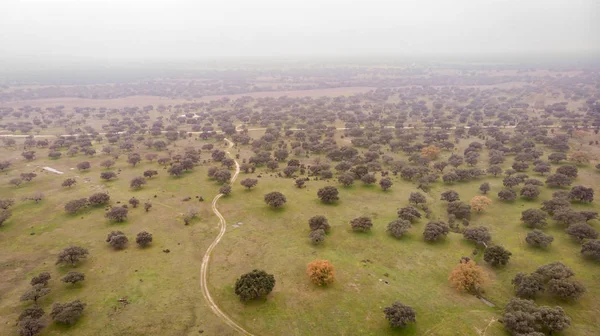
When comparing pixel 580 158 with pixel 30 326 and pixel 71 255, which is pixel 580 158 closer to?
pixel 71 255

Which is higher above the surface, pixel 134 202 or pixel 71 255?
pixel 134 202

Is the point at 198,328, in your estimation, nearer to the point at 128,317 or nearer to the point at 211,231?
the point at 128,317

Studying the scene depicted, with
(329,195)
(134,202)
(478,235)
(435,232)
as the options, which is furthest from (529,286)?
(134,202)

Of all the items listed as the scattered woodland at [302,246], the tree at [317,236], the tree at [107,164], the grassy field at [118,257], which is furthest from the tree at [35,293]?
the tree at [107,164]

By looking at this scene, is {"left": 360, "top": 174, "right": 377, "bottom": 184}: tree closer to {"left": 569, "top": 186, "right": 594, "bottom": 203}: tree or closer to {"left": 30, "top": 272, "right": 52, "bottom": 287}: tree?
{"left": 569, "top": 186, "right": 594, "bottom": 203}: tree

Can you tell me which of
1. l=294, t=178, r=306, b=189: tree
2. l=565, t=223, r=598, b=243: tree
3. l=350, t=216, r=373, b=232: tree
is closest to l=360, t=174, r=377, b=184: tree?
l=294, t=178, r=306, b=189: tree

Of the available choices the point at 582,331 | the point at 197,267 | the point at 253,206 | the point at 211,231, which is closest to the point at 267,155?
the point at 253,206
